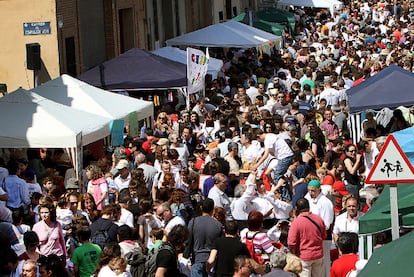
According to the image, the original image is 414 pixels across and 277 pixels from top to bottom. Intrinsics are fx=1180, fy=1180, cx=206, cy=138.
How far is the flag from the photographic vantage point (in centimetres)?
2305

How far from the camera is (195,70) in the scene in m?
23.6

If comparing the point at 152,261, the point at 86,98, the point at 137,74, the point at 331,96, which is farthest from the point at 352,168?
the point at 331,96

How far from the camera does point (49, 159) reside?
1812 cm

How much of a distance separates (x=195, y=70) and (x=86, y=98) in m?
4.52

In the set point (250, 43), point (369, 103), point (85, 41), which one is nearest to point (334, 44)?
point (250, 43)

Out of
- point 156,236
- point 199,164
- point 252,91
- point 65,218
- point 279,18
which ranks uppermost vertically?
point 156,236

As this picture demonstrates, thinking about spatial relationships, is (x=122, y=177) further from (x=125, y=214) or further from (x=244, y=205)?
(x=125, y=214)

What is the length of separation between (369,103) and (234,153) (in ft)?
10.9

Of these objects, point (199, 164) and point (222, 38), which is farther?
point (222, 38)

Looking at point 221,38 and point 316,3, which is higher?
point 221,38

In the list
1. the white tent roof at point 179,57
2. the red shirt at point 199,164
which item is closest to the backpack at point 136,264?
the red shirt at point 199,164

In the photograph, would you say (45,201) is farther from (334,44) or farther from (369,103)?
(334,44)

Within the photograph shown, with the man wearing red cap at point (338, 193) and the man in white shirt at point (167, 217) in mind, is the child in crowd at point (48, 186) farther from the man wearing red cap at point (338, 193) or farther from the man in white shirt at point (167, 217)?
the man wearing red cap at point (338, 193)

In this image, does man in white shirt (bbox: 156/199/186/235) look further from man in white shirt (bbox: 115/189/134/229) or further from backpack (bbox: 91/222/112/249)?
backpack (bbox: 91/222/112/249)
